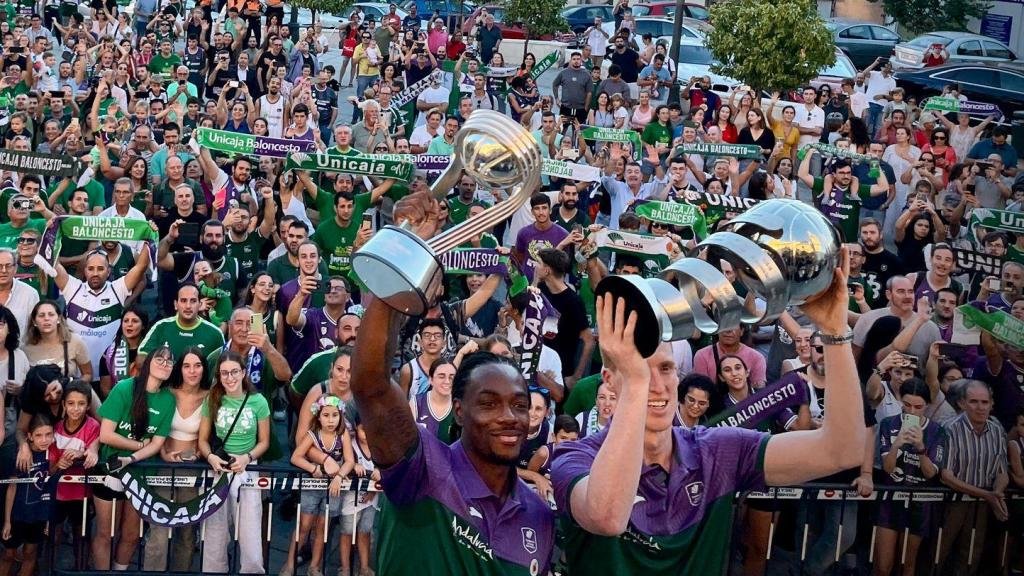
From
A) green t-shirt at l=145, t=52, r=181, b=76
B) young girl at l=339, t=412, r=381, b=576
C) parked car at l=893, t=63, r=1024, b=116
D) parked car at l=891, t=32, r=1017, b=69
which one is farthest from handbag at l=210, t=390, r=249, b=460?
parked car at l=891, t=32, r=1017, b=69

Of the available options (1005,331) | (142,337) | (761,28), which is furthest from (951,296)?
(761,28)

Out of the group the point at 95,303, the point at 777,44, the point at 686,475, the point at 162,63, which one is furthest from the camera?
the point at 777,44

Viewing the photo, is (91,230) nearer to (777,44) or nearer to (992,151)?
(992,151)

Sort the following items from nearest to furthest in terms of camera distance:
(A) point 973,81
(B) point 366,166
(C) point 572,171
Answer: (B) point 366,166
(C) point 572,171
(A) point 973,81

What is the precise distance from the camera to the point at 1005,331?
802 cm

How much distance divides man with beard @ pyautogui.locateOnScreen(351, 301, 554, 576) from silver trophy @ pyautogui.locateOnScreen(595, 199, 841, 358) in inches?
18.8

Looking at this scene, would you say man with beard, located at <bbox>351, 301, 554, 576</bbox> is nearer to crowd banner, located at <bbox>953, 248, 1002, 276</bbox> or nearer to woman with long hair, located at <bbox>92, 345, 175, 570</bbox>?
woman with long hair, located at <bbox>92, 345, 175, 570</bbox>

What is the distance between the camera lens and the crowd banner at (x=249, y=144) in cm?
1230

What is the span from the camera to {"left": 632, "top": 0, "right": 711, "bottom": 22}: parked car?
104 feet

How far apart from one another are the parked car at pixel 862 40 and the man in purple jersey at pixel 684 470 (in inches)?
1062

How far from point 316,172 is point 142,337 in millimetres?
4122

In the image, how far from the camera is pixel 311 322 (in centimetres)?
907

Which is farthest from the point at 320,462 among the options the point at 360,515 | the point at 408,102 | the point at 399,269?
the point at 408,102

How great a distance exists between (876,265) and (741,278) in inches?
334
